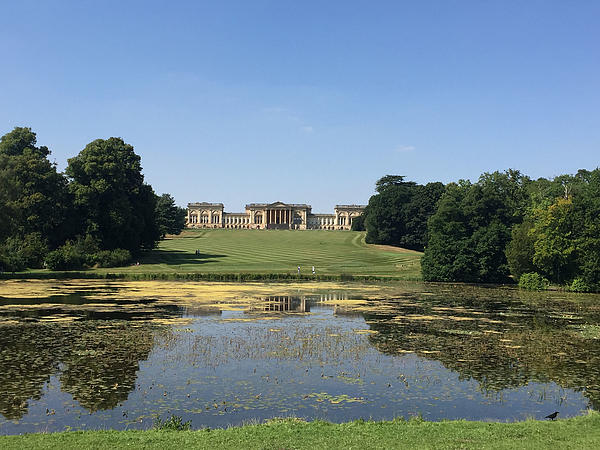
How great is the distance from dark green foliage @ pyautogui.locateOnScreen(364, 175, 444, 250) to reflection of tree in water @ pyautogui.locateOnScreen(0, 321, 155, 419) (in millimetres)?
100040

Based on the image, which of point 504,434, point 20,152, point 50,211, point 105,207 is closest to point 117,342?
point 504,434

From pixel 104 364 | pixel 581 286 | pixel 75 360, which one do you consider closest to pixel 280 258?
pixel 581 286

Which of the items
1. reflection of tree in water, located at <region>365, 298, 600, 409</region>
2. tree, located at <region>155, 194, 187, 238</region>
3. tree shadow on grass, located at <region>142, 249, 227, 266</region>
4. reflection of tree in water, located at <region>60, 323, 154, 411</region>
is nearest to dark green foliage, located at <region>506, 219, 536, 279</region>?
reflection of tree in water, located at <region>365, 298, 600, 409</region>

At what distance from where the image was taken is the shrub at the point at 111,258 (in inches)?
2958

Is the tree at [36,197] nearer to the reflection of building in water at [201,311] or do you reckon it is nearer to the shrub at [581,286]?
the reflection of building in water at [201,311]

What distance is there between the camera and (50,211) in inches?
2926

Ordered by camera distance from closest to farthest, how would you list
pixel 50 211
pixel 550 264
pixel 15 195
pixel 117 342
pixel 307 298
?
1. pixel 117 342
2. pixel 307 298
3. pixel 550 264
4. pixel 15 195
5. pixel 50 211

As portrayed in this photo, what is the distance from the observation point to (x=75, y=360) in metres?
21.7

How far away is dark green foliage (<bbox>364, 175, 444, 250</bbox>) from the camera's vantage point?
125 m

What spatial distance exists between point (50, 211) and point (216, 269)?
73.2 feet

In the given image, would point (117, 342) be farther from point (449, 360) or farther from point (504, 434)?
point (504, 434)

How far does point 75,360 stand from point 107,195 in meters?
64.5

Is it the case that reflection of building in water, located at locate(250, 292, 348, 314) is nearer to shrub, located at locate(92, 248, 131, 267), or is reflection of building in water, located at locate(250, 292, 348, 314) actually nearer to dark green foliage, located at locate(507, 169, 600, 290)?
dark green foliage, located at locate(507, 169, 600, 290)

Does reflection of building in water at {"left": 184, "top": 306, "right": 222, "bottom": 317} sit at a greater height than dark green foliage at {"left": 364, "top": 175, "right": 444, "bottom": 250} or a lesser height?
lesser
